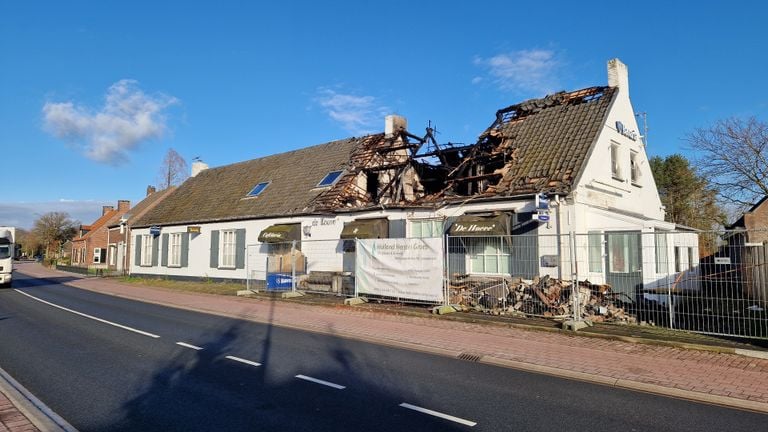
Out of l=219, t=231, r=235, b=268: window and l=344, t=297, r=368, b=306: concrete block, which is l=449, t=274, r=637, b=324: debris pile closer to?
l=344, t=297, r=368, b=306: concrete block

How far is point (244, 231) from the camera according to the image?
2417 centimetres

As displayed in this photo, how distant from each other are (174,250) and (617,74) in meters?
24.9

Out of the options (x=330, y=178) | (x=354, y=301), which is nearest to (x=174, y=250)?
(x=330, y=178)

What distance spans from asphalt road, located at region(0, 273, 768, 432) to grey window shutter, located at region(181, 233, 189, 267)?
667 inches

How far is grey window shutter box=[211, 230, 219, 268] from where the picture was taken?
25278 millimetres

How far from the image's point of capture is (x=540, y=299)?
1236 cm

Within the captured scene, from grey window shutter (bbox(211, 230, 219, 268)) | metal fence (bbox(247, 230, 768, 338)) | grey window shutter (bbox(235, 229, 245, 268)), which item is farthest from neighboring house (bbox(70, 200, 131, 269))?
metal fence (bbox(247, 230, 768, 338))

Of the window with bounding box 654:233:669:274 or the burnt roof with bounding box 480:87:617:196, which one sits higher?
the burnt roof with bounding box 480:87:617:196

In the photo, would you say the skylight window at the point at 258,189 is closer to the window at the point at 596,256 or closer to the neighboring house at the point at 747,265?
the window at the point at 596,256

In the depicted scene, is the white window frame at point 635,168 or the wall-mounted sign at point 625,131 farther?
the white window frame at point 635,168

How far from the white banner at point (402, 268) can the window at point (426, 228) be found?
2687 millimetres

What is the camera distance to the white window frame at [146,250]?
30.8 m

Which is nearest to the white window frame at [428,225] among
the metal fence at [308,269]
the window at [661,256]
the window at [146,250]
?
the metal fence at [308,269]

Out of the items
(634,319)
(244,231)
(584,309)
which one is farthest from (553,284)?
(244,231)
